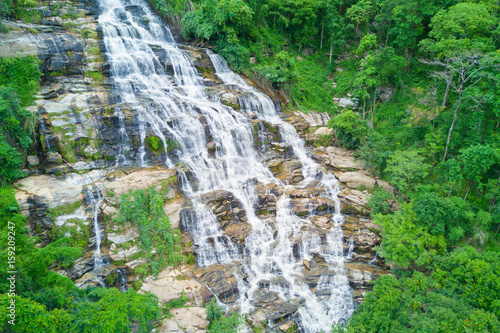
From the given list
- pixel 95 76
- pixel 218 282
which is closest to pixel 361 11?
pixel 95 76

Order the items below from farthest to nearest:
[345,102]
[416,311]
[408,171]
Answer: [345,102] → [408,171] → [416,311]

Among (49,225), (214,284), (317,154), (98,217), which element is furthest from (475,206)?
(49,225)

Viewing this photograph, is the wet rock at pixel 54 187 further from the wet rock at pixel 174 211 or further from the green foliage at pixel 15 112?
the wet rock at pixel 174 211

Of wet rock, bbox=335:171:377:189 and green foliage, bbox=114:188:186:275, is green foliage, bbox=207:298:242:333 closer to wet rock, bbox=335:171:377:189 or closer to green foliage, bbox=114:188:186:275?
green foliage, bbox=114:188:186:275

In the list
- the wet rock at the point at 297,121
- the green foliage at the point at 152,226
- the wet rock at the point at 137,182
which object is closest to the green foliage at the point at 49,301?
the green foliage at the point at 152,226

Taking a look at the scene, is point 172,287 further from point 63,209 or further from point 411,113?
point 411,113
